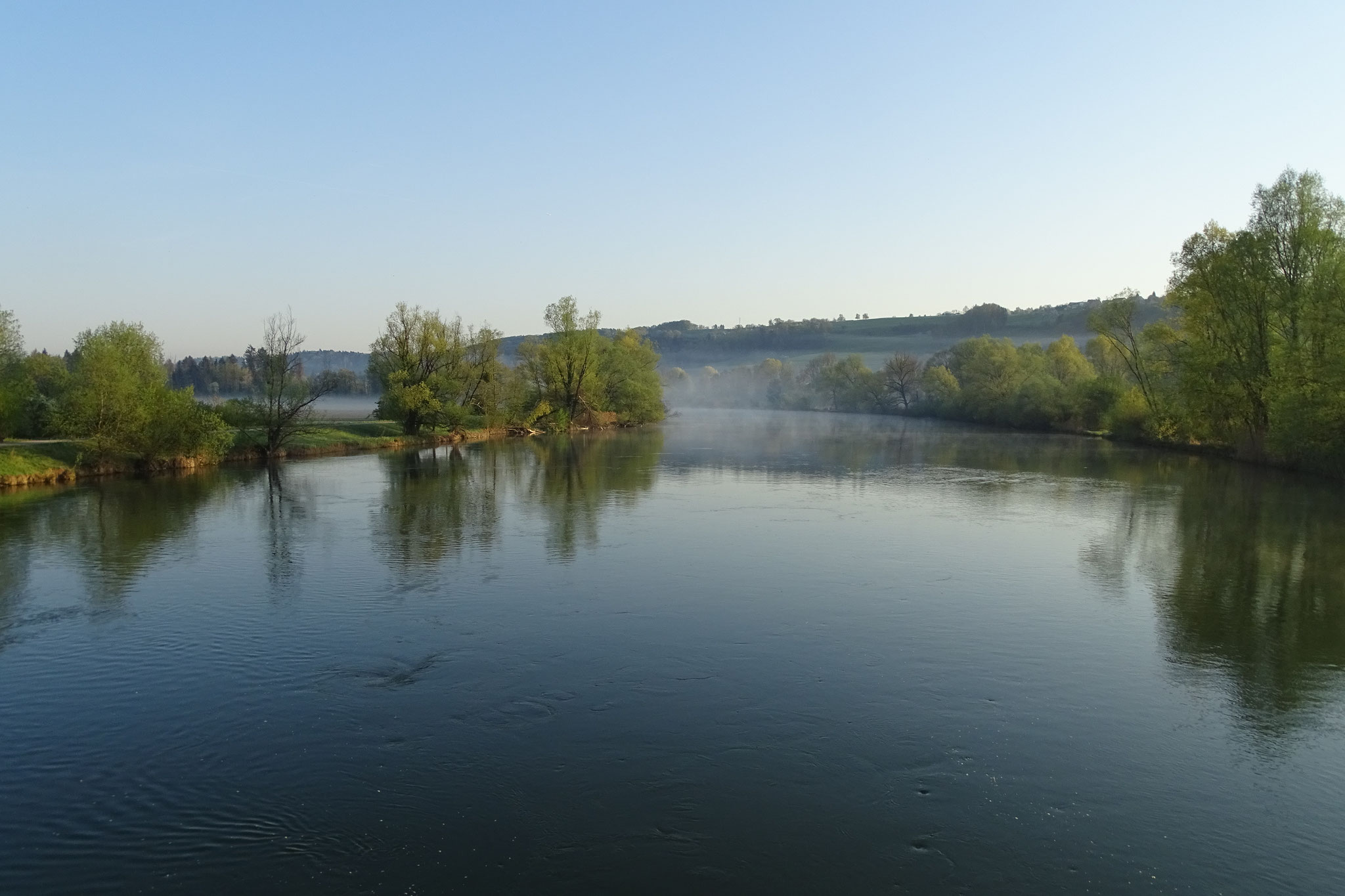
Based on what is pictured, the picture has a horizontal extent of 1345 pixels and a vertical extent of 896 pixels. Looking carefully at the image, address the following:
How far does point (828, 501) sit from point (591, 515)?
7117 mm

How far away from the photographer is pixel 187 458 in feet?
107

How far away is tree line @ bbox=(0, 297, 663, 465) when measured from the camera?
30.3m

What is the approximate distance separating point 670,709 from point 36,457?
→ 28.4 metres

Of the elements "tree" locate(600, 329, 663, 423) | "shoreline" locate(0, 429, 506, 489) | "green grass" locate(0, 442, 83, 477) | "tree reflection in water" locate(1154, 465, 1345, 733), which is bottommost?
"tree reflection in water" locate(1154, 465, 1345, 733)

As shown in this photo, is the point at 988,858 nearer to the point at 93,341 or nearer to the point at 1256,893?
the point at 1256,893

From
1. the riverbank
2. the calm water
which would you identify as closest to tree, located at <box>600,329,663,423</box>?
the riverbank

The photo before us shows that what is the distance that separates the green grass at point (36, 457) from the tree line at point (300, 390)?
619 millimetres

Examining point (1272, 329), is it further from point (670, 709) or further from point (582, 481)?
point (670, 709)

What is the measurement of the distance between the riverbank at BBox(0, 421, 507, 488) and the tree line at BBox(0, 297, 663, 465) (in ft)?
1.10

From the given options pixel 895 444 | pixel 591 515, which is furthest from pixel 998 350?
pixel 591 515

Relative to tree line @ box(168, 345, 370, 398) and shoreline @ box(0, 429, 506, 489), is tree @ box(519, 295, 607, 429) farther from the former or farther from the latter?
tree line @ box(168, 345, 370, 398)

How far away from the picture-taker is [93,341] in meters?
33.7

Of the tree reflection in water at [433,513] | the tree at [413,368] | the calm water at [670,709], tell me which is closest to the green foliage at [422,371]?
the tree at [413,368]

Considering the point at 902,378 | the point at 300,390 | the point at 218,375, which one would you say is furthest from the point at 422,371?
the point at 218,375
